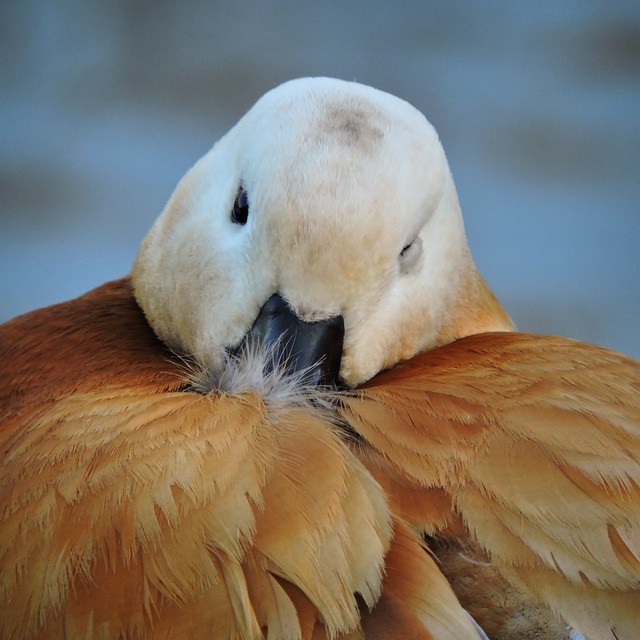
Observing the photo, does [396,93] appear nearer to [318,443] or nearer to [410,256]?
[410,256]

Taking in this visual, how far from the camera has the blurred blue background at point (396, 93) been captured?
5.82 feet

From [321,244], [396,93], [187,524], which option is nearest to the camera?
[187,524]

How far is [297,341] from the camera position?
584 millimetres

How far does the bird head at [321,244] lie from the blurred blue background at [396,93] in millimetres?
1044

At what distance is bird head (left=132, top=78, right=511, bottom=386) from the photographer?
1.94 feet

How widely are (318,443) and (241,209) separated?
0.27m

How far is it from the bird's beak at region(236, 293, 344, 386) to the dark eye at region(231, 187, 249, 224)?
0.32 feet

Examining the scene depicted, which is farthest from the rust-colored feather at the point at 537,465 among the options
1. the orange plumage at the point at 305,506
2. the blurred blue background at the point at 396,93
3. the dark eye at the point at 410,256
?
the blurred blue background at the point at 396,93

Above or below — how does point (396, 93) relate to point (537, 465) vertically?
above

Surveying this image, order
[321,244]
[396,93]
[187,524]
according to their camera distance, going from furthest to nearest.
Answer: [396,93], [321,244], [187,524]

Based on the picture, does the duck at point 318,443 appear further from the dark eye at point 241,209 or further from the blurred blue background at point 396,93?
the blurred blue background at point 396,93

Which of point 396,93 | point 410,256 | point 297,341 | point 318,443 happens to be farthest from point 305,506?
point 396,93

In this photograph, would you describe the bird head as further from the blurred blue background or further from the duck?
the blurred blue background

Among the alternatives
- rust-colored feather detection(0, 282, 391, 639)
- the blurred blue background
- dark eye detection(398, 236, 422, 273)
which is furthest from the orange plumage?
the blurred blue background
